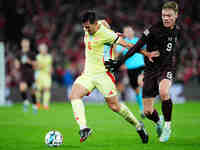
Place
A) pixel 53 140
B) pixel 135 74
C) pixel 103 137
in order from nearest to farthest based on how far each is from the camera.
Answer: pixel 53 140 < pixel 103 137 < pixel 135 74

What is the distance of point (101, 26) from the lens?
856 centimetres

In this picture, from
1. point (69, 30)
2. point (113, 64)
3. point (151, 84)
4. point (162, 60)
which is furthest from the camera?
point (69, 30)

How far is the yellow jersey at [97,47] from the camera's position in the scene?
8461mm

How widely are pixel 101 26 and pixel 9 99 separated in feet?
52.4

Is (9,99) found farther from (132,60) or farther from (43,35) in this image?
(132,60)

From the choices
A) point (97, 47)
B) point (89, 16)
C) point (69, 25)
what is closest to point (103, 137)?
point (97, 47)

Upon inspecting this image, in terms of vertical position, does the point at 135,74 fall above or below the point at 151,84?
above

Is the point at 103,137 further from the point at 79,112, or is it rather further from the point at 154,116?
the point at 79,112

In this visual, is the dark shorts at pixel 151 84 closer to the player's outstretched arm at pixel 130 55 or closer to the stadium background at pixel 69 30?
the player's outstretched arm at pixel 130 55

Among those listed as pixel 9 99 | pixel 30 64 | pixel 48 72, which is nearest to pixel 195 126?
pixel 30 64

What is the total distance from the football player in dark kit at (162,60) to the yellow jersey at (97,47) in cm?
22

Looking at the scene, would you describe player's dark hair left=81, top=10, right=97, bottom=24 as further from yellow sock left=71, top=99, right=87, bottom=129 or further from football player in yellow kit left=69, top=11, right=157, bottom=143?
yellow sock left=71, top=99, right=87, bottom=129

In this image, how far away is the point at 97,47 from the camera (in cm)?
853

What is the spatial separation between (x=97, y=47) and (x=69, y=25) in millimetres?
19464
